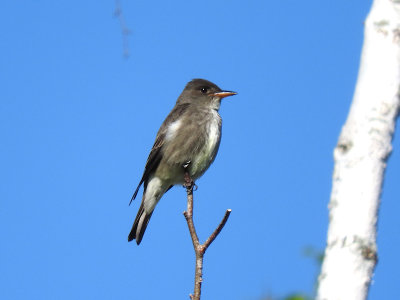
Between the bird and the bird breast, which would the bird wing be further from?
the bird breast

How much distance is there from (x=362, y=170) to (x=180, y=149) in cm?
549

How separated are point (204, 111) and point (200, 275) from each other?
468cm

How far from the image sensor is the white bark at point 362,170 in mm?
1611

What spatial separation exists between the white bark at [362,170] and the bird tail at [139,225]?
569 centimetres

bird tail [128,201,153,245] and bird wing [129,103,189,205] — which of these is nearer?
bird tail [128,201,153,245]

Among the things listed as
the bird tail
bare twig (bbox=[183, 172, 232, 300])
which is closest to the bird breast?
the bird tail

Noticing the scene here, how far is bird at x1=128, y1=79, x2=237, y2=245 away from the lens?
7.13 meters

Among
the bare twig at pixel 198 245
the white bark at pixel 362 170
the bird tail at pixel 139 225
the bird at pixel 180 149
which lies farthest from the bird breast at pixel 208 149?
the white bark at pixel 362 170

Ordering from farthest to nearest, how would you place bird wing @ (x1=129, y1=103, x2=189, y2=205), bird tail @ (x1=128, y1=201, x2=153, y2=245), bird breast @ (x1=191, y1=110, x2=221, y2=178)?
bird wing @ (x1=129, y1=103, x2=189, y2=205) → bird tail @ (x1=128, y1=201, x2=153, y2=245) → bird breast @ (x1=191, y1=110, x2=221, y2=178)

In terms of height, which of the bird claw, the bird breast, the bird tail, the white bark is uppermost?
the bird breast

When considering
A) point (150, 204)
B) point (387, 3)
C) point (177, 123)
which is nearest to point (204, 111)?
point (177, 123)

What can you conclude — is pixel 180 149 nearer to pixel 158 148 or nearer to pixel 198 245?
pixel 158 148

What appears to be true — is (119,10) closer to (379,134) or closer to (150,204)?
(379,134)

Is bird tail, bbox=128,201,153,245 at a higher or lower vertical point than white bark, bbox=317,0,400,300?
higher
